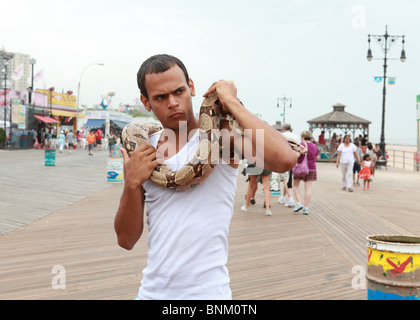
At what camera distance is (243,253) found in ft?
22.1

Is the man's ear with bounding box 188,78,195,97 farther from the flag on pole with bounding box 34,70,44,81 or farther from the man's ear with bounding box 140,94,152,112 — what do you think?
the flag on pole with bounding box 34,70,44,81

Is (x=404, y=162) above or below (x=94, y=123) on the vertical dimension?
below

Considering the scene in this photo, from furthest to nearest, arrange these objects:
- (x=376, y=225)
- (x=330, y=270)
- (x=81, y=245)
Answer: (x=376, y=225) → (x=81, y=245) → (x=330, y=270)

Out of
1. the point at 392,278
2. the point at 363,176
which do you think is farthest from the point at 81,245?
the point at 363,176

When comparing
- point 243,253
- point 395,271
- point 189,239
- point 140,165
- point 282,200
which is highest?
point 140,165

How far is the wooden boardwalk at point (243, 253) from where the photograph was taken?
5.09 meters

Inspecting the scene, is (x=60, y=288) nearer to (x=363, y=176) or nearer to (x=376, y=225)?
(x=376, y=225)

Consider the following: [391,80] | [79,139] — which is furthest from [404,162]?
[79,139]

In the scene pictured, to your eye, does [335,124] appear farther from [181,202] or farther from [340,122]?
[181,202]

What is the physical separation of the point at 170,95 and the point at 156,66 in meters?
0.15

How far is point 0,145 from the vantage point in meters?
39.9

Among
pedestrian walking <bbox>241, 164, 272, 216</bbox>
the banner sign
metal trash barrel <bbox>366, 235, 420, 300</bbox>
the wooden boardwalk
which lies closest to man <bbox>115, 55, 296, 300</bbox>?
metal trash barrel <bbox>366, 235, 420, 300</bbox>

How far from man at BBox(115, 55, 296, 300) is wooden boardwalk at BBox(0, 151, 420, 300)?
10.1ft

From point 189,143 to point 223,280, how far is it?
2.10ft
